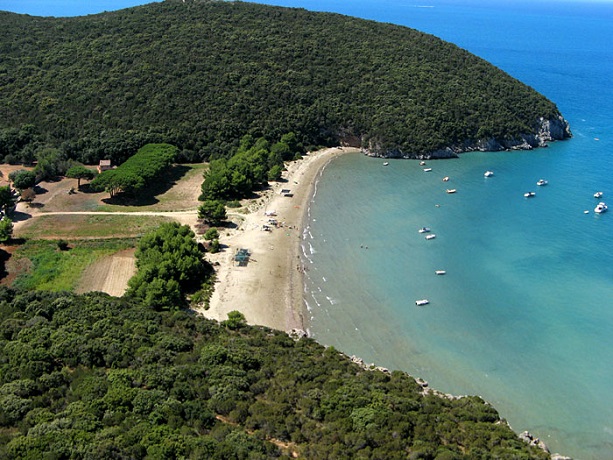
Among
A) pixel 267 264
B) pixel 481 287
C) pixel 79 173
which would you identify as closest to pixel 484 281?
pixel 481 287

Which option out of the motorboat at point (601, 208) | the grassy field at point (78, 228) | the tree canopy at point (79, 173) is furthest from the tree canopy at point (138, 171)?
the motorboat at point (601, 208)

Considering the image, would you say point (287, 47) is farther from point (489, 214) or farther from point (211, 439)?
point (211, 439)

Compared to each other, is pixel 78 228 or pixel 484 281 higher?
pixel 78 228

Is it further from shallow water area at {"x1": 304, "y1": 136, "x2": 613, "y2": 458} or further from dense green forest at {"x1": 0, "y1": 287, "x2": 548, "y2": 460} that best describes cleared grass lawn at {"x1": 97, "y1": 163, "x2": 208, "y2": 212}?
dense green forest at {"x1": 0, "y1": 287, "x2": 548, "y2": 460}

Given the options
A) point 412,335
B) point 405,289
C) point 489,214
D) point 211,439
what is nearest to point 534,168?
point 489,214

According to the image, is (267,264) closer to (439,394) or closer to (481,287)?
(481,287)

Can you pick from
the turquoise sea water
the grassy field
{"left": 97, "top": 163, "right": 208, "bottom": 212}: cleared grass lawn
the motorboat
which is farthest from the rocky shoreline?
the motorboat
